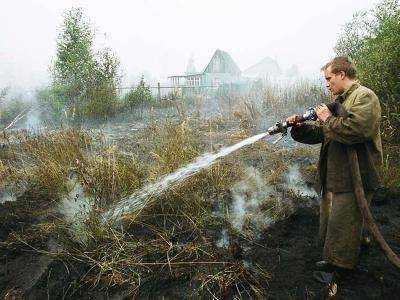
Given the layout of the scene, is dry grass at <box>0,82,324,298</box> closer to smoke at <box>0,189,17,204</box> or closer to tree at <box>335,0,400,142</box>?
smoke at <box>0,189,17,204</box>

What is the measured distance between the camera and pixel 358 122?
2.53 meters

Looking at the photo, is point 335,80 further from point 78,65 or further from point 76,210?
point 78,65

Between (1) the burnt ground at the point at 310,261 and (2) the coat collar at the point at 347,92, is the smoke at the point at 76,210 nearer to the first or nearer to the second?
(1) the burnt ground at the point at 310,261

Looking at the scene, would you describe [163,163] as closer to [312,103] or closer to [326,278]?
[326,278]

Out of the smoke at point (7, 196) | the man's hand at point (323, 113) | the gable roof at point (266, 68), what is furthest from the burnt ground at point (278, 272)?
the gable roof at point (266, 68)

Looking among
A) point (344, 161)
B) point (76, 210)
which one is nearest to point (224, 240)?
point (344, 161)

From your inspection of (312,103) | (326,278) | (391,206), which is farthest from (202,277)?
(312,103)

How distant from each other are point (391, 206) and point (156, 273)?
3.42 meters

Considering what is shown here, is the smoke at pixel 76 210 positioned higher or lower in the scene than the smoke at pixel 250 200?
higher

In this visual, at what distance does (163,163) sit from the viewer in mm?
5094

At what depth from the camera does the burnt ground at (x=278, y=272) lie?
2.99m

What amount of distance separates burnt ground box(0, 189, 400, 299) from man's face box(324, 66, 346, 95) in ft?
5.66

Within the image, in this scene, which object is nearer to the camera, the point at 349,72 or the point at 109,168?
the point at 349,72

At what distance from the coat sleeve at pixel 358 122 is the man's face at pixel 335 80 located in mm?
319
